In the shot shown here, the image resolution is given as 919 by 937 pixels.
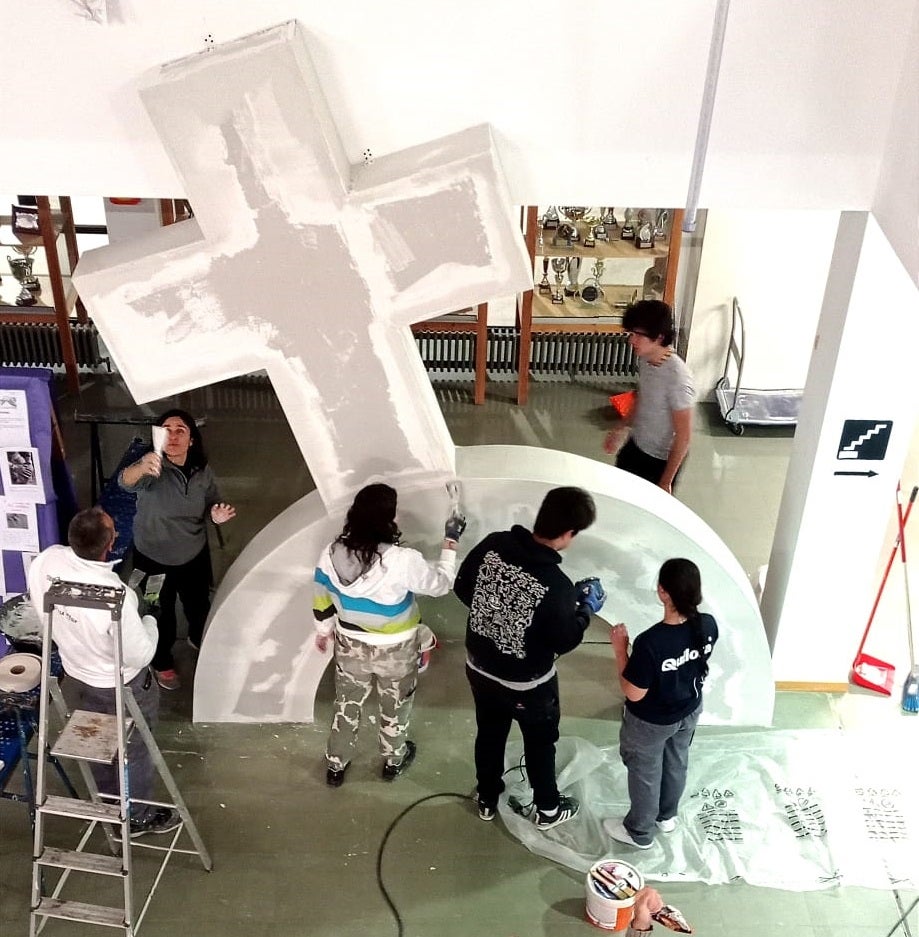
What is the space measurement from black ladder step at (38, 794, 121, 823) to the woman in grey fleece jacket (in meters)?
1.39

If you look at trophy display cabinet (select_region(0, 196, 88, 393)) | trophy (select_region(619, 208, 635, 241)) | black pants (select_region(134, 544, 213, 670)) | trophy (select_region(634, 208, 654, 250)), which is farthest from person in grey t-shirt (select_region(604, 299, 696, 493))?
trophy display cabinet (select_region(0, 196, 88, 393))

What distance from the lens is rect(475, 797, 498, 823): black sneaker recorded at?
466cm

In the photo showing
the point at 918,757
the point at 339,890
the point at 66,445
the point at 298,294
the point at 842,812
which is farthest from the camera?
the point at 66,445

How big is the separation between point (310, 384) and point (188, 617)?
1798 mm

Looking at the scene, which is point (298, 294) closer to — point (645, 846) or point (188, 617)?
point (188, 617)

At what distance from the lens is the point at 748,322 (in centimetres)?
782

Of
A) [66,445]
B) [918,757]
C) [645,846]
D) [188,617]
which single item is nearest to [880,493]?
[918,757]

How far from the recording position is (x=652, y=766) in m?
4.28

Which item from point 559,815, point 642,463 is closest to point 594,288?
point 642,463

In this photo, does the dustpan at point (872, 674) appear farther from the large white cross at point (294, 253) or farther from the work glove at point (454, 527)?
the large white cross at point (294, 253)

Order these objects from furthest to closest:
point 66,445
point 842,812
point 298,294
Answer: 1. point 66,445
2. point 842,812
3. point 298,294

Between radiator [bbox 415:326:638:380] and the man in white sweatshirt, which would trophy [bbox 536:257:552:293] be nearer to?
radiator [bbox 415:326:638:380]

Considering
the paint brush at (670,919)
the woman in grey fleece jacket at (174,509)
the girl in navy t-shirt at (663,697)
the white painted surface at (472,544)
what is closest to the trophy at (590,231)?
the white painted surface at (472,544)

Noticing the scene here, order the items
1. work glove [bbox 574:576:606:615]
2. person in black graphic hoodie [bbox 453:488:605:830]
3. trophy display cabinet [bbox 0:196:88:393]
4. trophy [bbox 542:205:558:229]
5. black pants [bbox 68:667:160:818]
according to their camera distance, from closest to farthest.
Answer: person in black graphic hoodie [bbox 453:488:605:830] < work glove [bbox 574:576:606:615] < black pants [bbox 68:667:160:818] < trophy display cabinet [bbox 0:196:88:393] < trophy [bbox 542:205:558:229]
